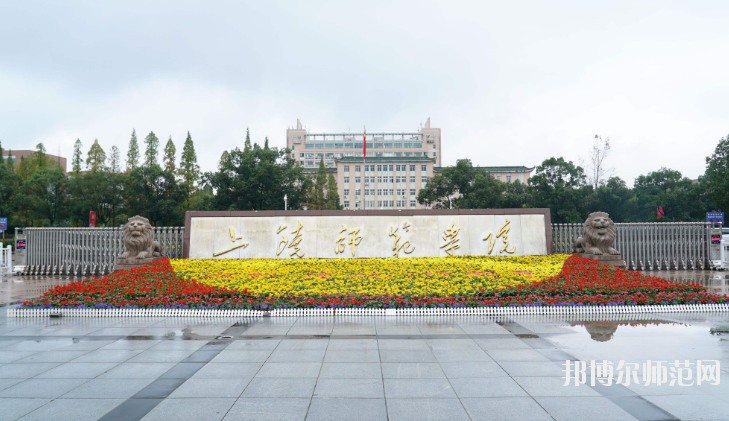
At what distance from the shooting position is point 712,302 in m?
8.02

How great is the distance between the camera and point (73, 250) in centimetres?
1556

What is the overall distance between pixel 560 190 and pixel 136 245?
27984mm

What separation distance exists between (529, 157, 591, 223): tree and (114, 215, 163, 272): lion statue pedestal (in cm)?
2741

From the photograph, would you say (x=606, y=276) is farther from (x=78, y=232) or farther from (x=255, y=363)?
(x=78, y=232)

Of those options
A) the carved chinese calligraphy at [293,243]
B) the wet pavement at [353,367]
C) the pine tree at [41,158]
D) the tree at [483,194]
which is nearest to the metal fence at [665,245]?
the carved chinese calligraphy at [293,243]

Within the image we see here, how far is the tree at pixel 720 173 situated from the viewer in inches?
1044

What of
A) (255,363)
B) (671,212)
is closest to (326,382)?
(255,363)

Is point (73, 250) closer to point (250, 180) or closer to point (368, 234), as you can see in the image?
point (368, 234)

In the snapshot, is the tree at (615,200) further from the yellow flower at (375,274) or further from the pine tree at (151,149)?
the pine tree at (151,149)

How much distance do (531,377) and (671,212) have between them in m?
39.7

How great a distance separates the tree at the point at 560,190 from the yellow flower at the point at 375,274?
20.4 m

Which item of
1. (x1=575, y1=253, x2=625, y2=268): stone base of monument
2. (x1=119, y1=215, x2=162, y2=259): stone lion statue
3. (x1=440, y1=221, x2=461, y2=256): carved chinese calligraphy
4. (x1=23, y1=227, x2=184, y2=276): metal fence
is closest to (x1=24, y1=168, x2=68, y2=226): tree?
(x1=23, y1=227, x2=184, y2=276): metal fence

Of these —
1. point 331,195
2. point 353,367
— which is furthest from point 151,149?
point 353,367

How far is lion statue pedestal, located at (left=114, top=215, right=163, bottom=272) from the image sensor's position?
1252 cm
